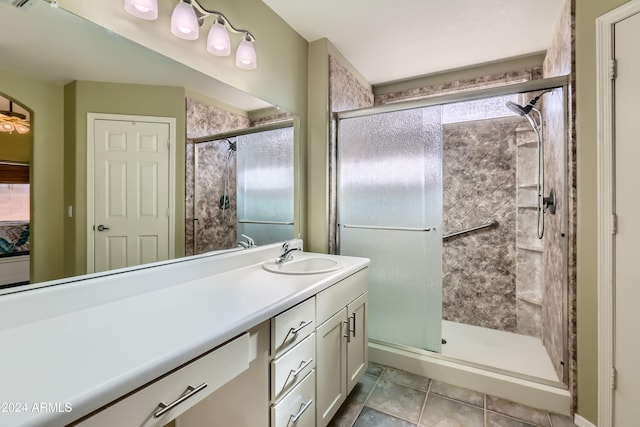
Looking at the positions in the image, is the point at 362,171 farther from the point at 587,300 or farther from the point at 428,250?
the point at 587,300

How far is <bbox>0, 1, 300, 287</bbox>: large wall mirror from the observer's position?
3.13 ft

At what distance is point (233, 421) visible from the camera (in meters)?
1.12

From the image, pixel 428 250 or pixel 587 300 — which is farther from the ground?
pixel 428 250

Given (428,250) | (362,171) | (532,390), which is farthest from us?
(362,171)

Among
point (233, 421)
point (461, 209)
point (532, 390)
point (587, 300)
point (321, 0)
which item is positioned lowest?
point (532, 390)

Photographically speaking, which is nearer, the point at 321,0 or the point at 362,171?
the point at 321,0

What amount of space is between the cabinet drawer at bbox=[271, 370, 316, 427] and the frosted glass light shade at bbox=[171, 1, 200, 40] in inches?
63.9

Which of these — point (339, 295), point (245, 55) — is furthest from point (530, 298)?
point (245, 55)

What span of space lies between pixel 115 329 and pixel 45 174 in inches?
23.5

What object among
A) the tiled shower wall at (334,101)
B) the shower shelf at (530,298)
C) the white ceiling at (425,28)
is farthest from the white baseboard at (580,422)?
the white ceiling at (425,28)

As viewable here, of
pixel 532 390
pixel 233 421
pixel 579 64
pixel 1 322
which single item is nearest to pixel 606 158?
pixel 579 64

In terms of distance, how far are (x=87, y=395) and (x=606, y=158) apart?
6.92ft

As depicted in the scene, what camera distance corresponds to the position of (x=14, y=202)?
95cm

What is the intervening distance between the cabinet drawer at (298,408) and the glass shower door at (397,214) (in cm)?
102
